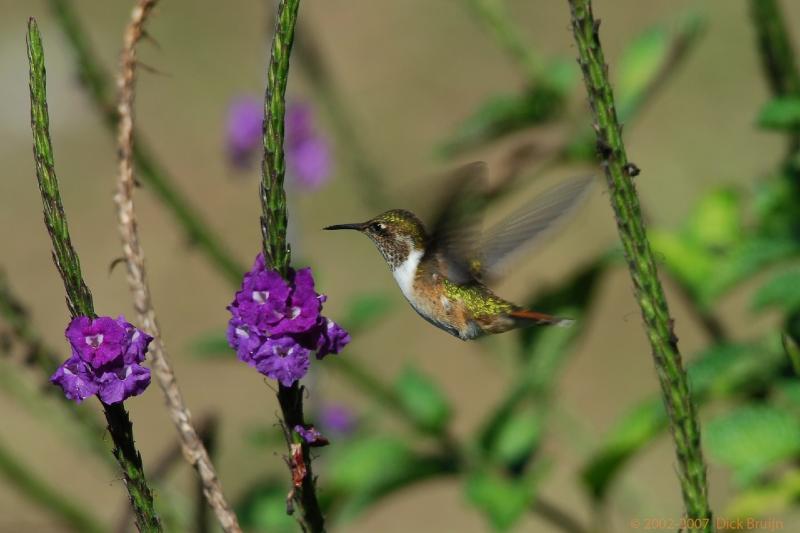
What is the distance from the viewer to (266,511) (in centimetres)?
337

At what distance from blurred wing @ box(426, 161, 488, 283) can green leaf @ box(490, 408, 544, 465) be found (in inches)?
37.9

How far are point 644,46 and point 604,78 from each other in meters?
2.15

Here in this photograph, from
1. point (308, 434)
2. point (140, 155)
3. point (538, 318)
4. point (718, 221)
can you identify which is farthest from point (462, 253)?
point (718, 221)

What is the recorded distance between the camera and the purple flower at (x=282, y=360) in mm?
1526

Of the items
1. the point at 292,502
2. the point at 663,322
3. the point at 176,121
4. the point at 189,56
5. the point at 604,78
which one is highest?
the point at 189,56

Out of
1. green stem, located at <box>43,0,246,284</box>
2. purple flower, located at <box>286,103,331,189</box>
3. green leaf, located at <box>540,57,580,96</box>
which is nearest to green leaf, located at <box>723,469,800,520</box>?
green leaf, located at <box>540,57,580,96</box>

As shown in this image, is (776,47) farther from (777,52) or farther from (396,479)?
(396,479)

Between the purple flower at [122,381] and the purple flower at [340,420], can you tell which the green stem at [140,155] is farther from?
the purple flower at [122,381]

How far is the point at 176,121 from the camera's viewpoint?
9227 mm

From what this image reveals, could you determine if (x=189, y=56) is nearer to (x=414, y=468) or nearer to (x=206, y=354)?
(x=206, y=354)

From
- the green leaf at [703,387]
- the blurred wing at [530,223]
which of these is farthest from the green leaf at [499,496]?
the blurred wing at [530,223]

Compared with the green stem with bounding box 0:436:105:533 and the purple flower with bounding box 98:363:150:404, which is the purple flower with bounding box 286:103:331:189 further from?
the purple flower with bounding box 98:363:150:404

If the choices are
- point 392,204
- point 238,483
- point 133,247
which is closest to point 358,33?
point 238,483

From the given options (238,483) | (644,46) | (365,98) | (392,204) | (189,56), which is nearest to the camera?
(644,46)
